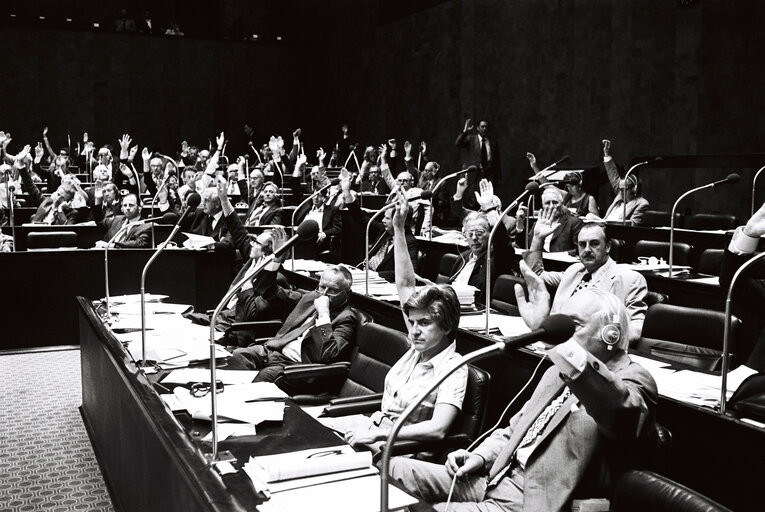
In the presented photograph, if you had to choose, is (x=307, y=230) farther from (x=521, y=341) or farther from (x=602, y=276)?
(x=602, y=276)

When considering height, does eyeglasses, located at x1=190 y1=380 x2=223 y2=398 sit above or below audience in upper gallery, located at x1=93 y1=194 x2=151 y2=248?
below

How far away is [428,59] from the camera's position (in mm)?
15195

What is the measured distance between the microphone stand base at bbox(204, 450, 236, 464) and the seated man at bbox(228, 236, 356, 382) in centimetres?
120

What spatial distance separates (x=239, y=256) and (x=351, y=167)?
10.8 m

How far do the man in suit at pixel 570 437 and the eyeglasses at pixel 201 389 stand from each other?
2.45 feet

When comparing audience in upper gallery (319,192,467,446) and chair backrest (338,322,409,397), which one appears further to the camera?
chair backrest (338,322,409,397)

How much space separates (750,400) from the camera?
2406 mm

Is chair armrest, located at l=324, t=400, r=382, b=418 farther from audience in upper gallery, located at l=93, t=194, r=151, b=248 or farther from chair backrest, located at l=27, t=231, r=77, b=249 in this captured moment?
chair backrest, located at l=27, t=231, r=77, b=249

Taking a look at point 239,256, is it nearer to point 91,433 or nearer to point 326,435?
point 91,433

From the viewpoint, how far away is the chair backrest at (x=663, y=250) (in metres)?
5.73

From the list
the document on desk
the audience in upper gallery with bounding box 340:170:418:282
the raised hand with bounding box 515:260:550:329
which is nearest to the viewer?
the document on desk

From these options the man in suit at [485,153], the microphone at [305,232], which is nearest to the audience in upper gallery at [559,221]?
the microphone at [305,232]

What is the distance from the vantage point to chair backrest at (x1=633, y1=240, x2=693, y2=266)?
18.8 feet

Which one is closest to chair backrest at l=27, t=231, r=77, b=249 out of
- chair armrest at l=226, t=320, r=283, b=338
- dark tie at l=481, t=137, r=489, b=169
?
chair armrest at l=226, t=320, r=283, b=338
